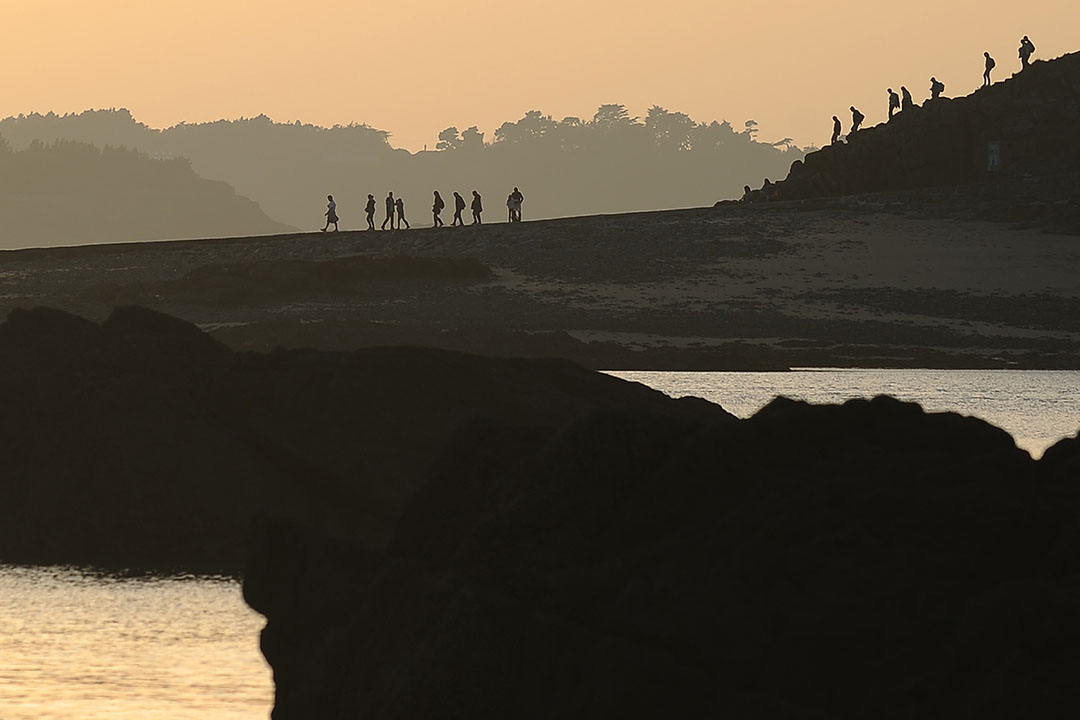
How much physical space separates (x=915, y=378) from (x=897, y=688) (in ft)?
Result: 114

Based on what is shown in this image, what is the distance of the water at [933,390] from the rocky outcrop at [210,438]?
40.7ft

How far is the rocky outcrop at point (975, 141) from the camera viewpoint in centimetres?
6912

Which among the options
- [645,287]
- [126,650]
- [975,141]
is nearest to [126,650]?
[126,650]

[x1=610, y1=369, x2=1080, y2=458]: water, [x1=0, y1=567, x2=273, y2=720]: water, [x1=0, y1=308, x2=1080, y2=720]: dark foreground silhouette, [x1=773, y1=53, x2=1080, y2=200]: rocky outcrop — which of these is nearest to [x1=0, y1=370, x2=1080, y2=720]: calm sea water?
[x1=0, y1=567, x2=273, y2=720]: water

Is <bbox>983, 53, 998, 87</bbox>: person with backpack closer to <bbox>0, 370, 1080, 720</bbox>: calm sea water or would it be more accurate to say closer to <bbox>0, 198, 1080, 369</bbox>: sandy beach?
<bbox>0, 198, 1080, 369</bbox>: sandy beach

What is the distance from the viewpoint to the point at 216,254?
61844 millimetres

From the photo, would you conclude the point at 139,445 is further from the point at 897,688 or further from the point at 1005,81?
the point at 1005,81

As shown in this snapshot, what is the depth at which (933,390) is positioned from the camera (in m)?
37.8

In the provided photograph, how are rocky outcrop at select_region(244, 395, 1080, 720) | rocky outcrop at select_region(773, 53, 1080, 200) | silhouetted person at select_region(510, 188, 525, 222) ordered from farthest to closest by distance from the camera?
rocky outcrop at select_region(773, 53, 1080, 200), silhouetted person at select_region(510, 188, 525, 222), rocky outcrop at select_region(244, 395, 1080, 720)

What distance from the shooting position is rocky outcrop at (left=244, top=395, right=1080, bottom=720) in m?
7.62

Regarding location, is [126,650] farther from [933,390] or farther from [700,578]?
[933,390]

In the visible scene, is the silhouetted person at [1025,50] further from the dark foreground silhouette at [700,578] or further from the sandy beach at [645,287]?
the dark foreground silhouette at [700,578]

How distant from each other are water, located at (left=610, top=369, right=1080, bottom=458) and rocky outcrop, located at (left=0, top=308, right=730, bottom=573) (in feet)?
40.7

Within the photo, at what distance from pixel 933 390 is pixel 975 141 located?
34.6m
